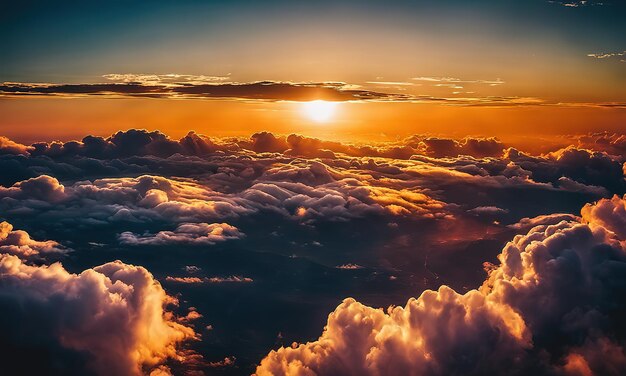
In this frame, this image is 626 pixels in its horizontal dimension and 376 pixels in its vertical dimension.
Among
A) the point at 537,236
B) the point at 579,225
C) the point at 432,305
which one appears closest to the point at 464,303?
the point at 432,305

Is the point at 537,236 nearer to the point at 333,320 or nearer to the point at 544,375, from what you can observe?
the point at 544,375

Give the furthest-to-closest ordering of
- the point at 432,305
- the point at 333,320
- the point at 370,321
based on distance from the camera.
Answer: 1. the point at 333,320
2. the point at 370,321
3. the point at 432,305

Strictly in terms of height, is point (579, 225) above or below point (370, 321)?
above

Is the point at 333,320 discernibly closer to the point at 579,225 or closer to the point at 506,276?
the point at 506,276

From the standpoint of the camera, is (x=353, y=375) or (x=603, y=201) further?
(x=353, y=375)

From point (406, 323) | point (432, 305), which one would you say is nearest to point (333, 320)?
point (406, 323)

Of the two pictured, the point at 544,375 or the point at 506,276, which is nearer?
the point at 506,276

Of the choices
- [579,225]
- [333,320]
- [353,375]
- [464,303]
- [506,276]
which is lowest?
[353,375]

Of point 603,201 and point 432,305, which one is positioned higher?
point 603,201

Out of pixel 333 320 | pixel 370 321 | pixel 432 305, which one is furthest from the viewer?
pixel 333 320
